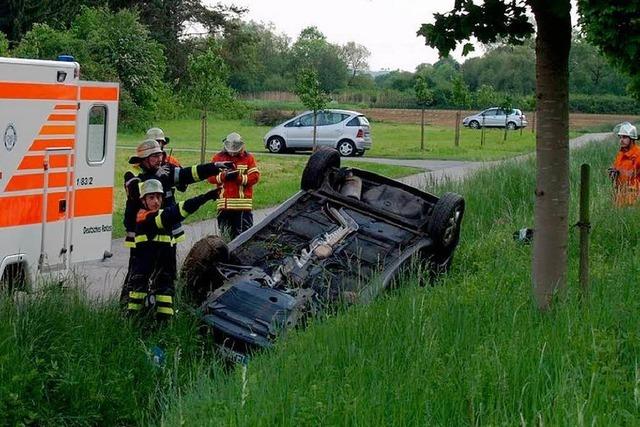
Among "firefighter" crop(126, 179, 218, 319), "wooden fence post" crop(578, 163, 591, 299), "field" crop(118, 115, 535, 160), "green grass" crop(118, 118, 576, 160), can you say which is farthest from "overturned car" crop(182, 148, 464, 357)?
"green grass" crop(118, 118, 576, 160)

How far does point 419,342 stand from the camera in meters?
6.39

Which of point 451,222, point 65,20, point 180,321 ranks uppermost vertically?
point 65,20

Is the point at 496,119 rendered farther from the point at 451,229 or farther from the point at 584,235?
the point at 584,235

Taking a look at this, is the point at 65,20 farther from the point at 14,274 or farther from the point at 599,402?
the point at 599,402

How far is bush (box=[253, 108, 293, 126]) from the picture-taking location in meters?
56.2

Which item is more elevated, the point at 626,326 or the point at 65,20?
the point at 65,20

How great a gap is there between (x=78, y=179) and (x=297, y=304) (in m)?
3.42

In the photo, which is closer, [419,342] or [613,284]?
[419,342]

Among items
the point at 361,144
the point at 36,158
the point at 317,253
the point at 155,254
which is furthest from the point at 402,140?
the point at 155,254

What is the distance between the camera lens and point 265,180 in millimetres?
24750

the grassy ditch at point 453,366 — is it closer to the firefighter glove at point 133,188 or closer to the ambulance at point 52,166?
the firefighter glove at point 133,188

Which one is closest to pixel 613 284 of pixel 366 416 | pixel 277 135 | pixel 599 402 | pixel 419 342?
pixel 419 342

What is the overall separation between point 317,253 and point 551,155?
284cm

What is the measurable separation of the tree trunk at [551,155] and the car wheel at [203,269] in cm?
291
